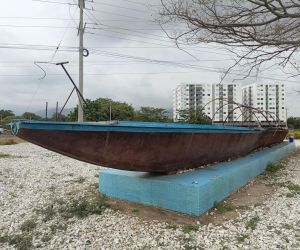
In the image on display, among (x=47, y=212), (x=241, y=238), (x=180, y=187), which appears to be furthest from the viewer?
(x=47, y=212)

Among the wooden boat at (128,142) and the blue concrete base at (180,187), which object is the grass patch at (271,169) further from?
the wooden boat at (128,142)

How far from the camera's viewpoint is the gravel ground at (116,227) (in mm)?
3861

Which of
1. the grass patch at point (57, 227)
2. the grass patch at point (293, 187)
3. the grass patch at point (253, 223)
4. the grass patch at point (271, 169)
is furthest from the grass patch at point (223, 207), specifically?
the grass patch at point (271, 169)

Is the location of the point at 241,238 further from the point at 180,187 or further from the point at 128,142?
the point at 128,142

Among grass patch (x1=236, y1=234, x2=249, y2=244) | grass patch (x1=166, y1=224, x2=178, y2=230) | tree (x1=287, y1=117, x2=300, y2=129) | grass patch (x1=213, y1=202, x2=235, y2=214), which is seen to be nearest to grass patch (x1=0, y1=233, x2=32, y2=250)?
grass patch (x1=166, y1=224, x2=178, y2=230)

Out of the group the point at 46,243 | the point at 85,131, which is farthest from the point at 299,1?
the point at 46,243

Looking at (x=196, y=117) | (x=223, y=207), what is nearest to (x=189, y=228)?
(x=223, y=207)

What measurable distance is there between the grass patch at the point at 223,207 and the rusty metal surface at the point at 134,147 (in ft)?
3.06

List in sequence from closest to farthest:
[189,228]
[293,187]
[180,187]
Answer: [189,228], [180,187], [293,187]

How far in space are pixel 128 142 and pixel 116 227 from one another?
1171 millimetres

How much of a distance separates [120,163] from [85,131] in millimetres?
814

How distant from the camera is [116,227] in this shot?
14.5ft

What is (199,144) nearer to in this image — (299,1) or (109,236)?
(109,236)

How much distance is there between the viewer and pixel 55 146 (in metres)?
4.04
